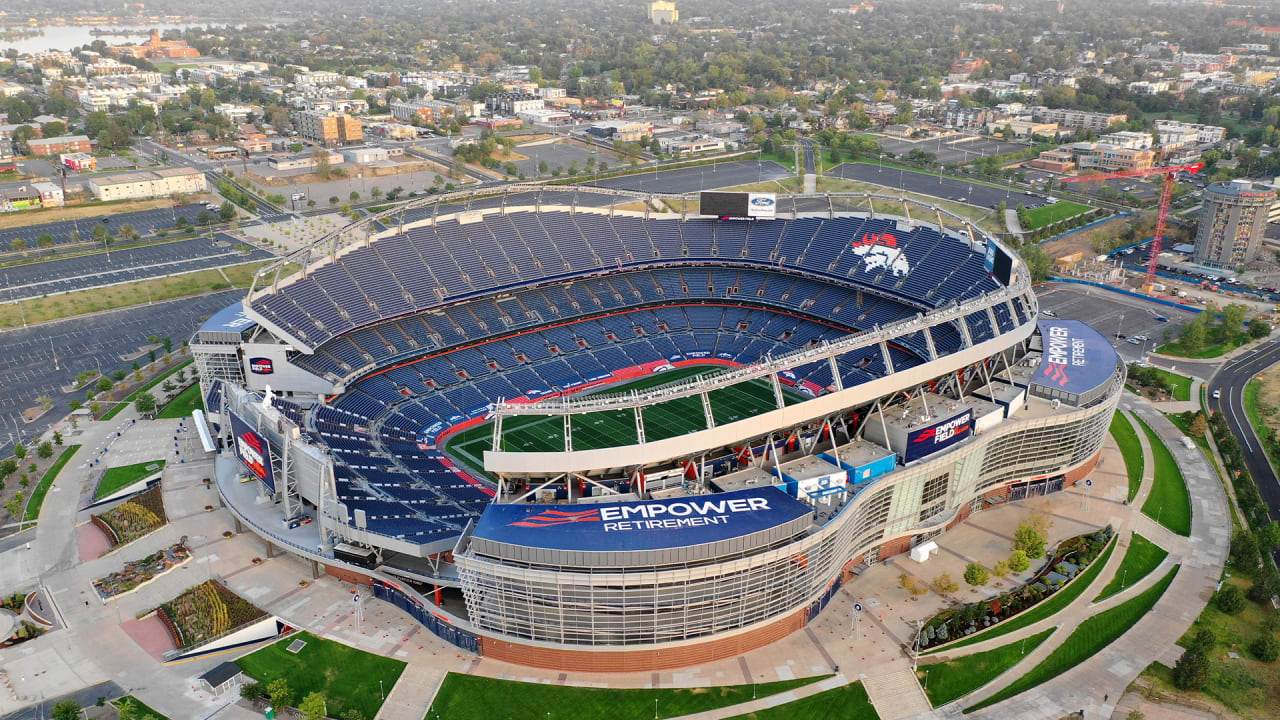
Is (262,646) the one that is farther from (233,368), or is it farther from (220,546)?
(233,368)

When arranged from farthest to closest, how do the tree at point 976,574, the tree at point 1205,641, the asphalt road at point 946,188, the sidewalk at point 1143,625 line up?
the asphalt road at point 946,188, the tree at point 976,574, the tree at point 1205,641, the sidewalk at point 1143,625

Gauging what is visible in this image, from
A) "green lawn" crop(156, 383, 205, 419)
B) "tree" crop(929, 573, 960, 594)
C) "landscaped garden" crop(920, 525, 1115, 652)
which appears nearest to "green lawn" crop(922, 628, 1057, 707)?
"landscaped garden" crop(920, 525, 1115, 652)

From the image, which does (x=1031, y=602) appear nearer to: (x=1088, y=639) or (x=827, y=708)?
(x=1088, y=639)

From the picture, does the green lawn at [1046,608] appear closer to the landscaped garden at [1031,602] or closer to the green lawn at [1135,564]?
Result: the landscaped garden at [1031,602]

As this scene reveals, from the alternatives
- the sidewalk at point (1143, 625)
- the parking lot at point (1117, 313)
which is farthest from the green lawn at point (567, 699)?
the parking lot at point (1117, 313)

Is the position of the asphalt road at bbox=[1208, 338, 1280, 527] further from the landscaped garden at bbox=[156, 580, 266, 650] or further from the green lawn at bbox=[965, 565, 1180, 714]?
the landscaped garden at bbox=[156, 580, 266, 650]

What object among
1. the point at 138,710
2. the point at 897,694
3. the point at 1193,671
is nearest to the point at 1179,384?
the point at 1193,671
